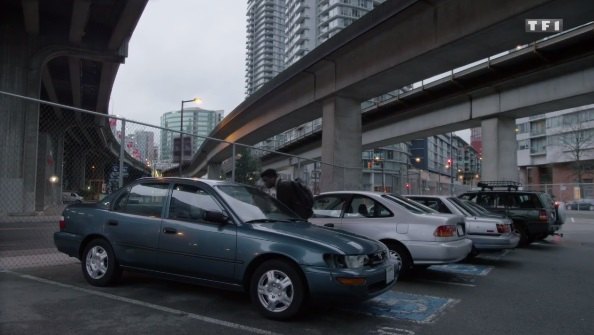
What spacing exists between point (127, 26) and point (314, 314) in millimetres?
18680

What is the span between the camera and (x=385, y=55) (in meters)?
14.2

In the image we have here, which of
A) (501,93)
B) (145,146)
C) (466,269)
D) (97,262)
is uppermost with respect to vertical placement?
(501,93)

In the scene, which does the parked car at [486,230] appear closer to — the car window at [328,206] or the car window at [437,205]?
the car window at [437,205]

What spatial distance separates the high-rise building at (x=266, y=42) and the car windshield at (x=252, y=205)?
14927cm

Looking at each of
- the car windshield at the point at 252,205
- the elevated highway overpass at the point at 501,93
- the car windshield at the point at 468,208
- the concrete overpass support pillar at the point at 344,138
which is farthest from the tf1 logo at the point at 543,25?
the car windshield at the point at 252,205

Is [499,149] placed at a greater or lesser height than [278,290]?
greater

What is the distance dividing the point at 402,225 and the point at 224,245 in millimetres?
3327

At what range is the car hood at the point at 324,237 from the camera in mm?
4961

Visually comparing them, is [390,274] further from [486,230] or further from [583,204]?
[583,204]

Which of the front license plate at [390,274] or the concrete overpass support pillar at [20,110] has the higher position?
the concrete overpass support pillar at [20,110]

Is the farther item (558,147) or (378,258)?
(558,147)

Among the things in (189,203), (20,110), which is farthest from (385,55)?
(20,110)

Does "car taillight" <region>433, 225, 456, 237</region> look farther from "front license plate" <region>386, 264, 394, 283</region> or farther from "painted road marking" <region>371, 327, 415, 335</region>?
"painted road marking" <region>371, 327, 415, 335</region>

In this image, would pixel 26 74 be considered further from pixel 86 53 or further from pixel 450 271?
pixel 450 271
